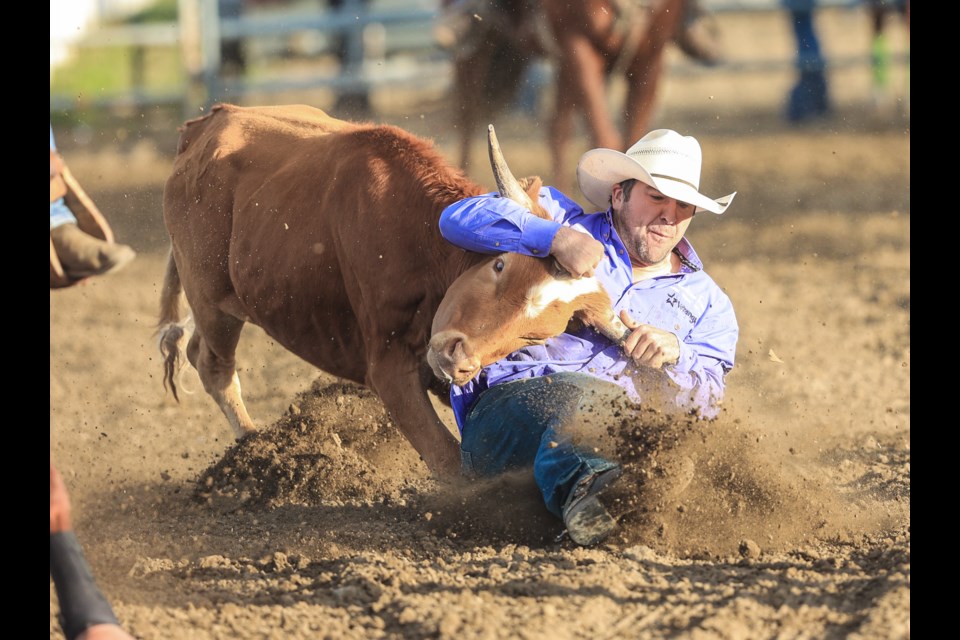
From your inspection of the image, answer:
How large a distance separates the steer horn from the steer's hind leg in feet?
5.86

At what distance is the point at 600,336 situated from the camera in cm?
395

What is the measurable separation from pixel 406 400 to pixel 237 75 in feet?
37.7

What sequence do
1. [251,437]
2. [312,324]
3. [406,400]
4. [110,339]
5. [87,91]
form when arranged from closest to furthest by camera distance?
[406,400] → [312,324] → [251,437] → [110,339] → [87,91]

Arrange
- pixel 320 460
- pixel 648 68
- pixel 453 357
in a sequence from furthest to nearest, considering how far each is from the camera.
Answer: pixel 648 68 < pixel 320 460 < pixel 453 357

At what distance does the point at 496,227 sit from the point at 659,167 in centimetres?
75

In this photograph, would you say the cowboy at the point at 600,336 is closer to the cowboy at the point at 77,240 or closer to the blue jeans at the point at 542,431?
the blue jeans at the point at 542,431

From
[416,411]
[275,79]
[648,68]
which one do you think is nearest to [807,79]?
[648,68]

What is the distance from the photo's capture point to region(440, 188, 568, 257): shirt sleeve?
3662 mm

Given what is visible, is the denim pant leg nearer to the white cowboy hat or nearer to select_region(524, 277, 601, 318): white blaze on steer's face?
the white cowboy hat

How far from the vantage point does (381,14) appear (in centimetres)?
1415

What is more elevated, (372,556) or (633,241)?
(633,241)

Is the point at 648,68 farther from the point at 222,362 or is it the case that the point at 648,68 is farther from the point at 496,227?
the point at 496,227
